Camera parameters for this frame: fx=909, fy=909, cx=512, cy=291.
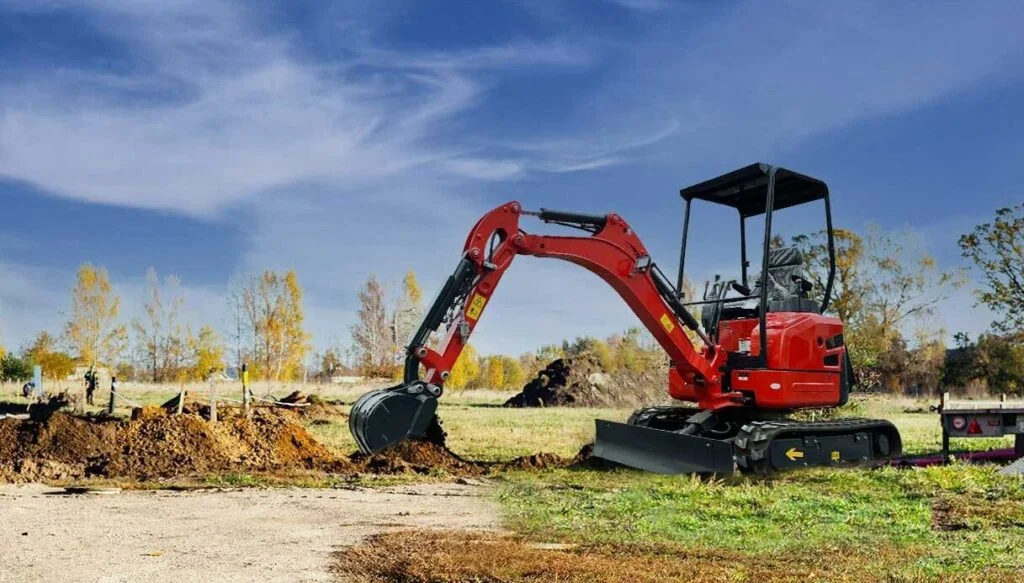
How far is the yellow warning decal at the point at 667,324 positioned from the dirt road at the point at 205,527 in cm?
320

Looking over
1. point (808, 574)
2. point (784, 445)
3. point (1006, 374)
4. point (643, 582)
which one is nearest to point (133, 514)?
point (643, 582)

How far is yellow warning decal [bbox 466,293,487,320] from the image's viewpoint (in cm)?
1050

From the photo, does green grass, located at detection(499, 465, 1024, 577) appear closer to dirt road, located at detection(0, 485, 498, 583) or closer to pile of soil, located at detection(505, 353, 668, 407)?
dirt road, located at detection(0, 485, 498, 583)

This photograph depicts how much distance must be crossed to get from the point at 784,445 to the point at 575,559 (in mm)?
5107

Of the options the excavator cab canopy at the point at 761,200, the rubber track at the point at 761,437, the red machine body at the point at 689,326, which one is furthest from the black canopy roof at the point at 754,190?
the rubber track at the point at 761,437

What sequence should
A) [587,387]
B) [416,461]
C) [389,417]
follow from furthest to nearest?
1. [587,387]
2. [416,461]
3. [389,417]

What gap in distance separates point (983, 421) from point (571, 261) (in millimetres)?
5965

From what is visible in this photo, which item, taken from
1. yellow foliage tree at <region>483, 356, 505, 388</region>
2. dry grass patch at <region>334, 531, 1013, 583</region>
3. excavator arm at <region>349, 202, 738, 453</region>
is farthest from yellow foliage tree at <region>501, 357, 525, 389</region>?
dry grass patch at <region>334, 531, 1013, 583</region>

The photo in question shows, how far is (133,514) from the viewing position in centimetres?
886

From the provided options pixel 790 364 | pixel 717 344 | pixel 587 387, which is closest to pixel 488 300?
pixel 717 344

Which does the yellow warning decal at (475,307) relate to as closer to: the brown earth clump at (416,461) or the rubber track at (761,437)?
the brown earth clump at (416,461)

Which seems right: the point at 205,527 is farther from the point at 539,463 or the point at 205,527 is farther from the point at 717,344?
the point at 717,344

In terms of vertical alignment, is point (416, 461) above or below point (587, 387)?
below

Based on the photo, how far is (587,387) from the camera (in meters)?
37.8
